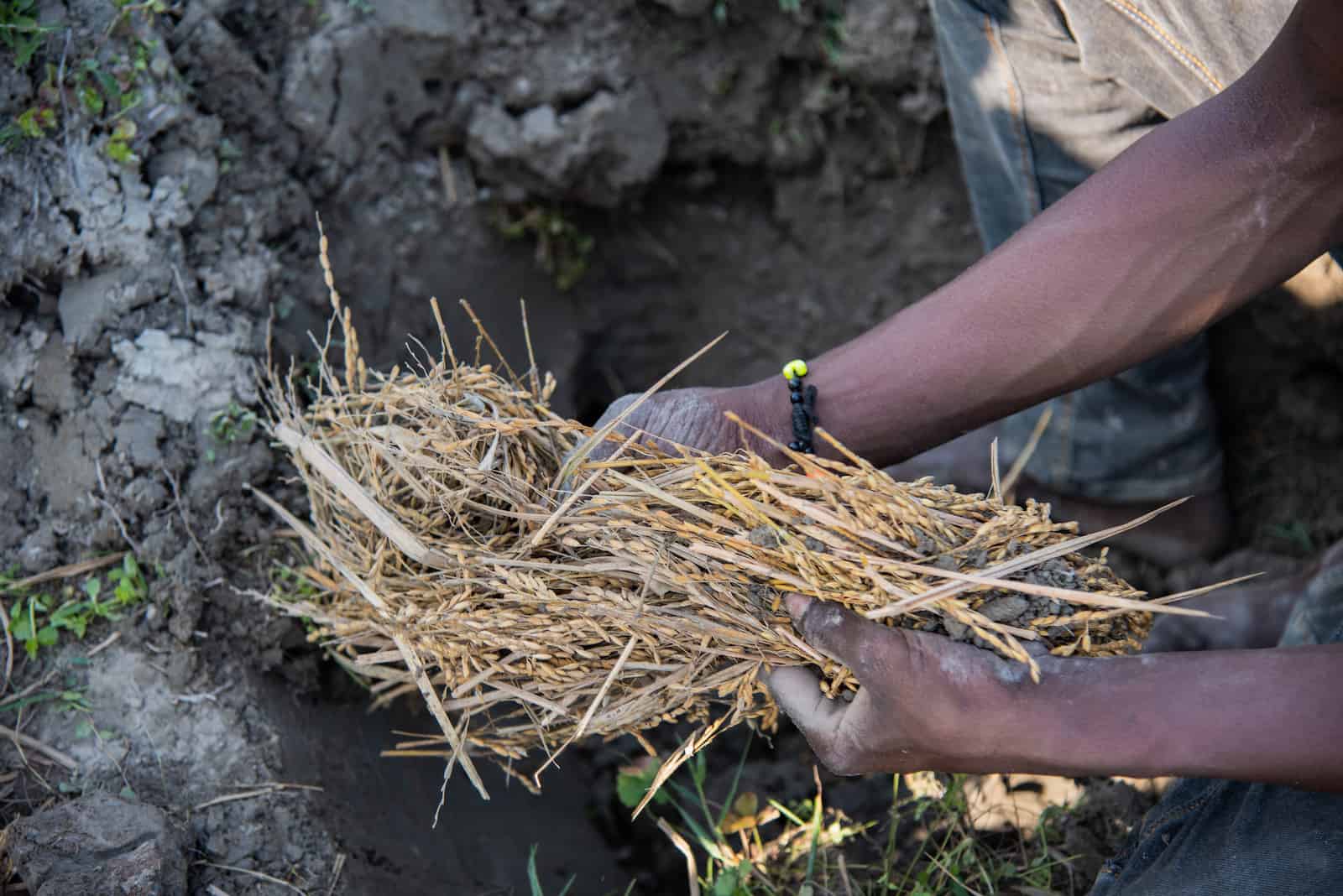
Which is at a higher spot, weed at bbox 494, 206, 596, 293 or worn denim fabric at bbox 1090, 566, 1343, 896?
weed at bbox 494, 206, 596, 293

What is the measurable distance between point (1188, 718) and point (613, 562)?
30.6 inches

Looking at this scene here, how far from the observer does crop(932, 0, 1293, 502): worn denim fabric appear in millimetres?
1740

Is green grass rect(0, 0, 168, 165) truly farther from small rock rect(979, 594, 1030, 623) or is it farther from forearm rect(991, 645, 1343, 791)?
forearm rect(991, 645, 1343, 791)

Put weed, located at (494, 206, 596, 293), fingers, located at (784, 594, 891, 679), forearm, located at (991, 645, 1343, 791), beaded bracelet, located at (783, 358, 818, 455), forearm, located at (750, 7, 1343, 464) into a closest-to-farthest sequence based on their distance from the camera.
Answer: forearm, located at (991, 645, 1343, 791)
fingers, located at (784, 594, 891, 679)
forearm, located at (750, 7, 1343, 464)
beaded bracelet, located at (783, 358, 818, 455)
weed, located at (494, 206, 596, 293)

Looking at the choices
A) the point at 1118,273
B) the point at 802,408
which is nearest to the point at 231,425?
the point at 802,408

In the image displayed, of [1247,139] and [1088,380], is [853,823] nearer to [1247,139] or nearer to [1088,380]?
[1088,380]

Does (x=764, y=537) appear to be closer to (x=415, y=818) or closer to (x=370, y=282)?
(x=415, y=818)

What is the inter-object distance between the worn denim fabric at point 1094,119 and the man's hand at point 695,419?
63 centimetres

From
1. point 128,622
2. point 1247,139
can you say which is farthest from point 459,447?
point 1247,139

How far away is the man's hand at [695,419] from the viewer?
1.70 metres

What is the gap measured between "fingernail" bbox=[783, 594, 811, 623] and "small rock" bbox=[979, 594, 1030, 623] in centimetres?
23

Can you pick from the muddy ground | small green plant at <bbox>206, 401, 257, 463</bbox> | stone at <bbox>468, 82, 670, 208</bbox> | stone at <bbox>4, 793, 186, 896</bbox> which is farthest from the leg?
stone at <bbox>4, 793, 186, 896</bbox>

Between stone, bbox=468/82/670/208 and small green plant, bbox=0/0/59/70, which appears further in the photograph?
stone, bbox=468/82/670/208

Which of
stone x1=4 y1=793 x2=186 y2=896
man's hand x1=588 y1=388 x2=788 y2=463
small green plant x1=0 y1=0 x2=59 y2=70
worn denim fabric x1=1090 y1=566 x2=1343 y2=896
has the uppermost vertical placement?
small green plant x1=0 y1=0 x2=59 y2=70
